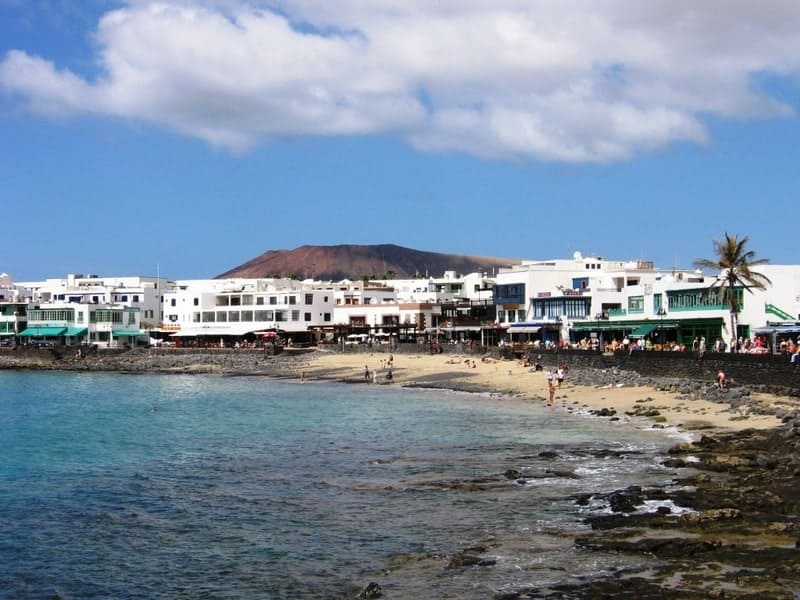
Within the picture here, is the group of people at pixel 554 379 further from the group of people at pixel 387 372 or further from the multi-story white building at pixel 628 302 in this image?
the group of people at pixel 387 372

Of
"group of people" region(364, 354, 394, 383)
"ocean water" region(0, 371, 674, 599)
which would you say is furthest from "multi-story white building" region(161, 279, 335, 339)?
"ocean water" region(0, 371, 674, 599)

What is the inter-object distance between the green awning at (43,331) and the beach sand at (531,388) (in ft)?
132

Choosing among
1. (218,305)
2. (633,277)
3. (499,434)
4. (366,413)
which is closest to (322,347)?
(218,305)

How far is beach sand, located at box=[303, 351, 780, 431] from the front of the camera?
115ft

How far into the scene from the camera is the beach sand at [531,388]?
34906 millimetres

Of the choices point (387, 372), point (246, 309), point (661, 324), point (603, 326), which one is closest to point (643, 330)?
point (661, 324)

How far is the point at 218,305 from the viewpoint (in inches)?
4264

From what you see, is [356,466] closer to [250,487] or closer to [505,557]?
[250,487]

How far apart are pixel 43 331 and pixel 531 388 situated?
7600cm

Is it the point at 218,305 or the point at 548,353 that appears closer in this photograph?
the point at 548,353

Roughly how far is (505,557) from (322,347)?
7562cm

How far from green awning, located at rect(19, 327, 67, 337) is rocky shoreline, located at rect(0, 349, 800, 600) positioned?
94751 mm

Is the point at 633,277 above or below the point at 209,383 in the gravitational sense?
above

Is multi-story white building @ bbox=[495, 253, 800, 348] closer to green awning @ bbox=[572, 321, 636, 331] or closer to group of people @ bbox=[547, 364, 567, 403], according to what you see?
green awning @ bbox=[572, 321, 636, 331]
